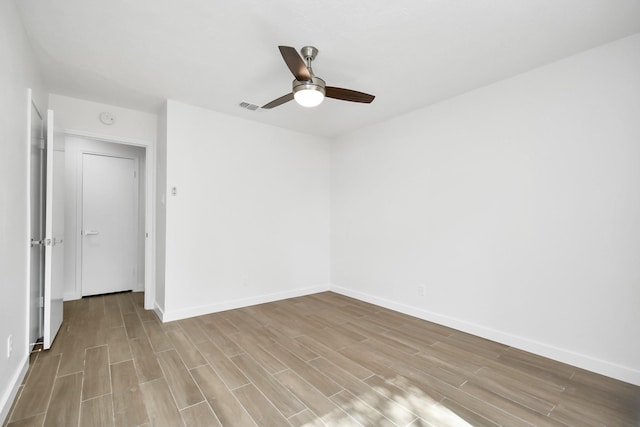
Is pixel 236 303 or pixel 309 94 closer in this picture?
pixel 309 94

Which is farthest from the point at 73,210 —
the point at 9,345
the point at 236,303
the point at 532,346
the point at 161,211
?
the point at 532,346

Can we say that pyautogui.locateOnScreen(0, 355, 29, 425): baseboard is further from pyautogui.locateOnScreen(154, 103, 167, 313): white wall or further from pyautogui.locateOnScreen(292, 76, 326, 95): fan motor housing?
pyautogui.locateOnScreen(292, 76, 326, 95): fan motor housing

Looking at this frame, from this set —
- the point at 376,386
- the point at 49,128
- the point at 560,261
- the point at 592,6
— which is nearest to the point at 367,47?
the point at 592,6

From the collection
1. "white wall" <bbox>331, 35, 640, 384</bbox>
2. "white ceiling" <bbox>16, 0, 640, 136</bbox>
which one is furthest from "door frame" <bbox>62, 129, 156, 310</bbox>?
"white wall" <bbox>331, 35, 640, 384</bbox>

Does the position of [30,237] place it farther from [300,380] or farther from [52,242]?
[300,380]

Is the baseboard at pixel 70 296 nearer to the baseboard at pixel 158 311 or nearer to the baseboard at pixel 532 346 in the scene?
the baseboard at pixel 158 311

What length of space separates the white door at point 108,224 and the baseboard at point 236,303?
1553 mm

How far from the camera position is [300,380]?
A: 7.07 feet

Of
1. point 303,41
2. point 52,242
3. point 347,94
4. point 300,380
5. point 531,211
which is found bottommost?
point 300,380

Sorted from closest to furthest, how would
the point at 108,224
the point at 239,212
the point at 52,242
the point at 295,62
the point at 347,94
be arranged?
the point at 295,62
the point at 347,94
the point at 52,242
the point at 239,212
the point at 108,224

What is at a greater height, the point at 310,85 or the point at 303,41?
the point at 303,41

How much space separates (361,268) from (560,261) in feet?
7.81

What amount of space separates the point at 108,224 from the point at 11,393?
3.16 meters

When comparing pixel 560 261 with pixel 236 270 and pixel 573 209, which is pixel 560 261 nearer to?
pixel 573 209
